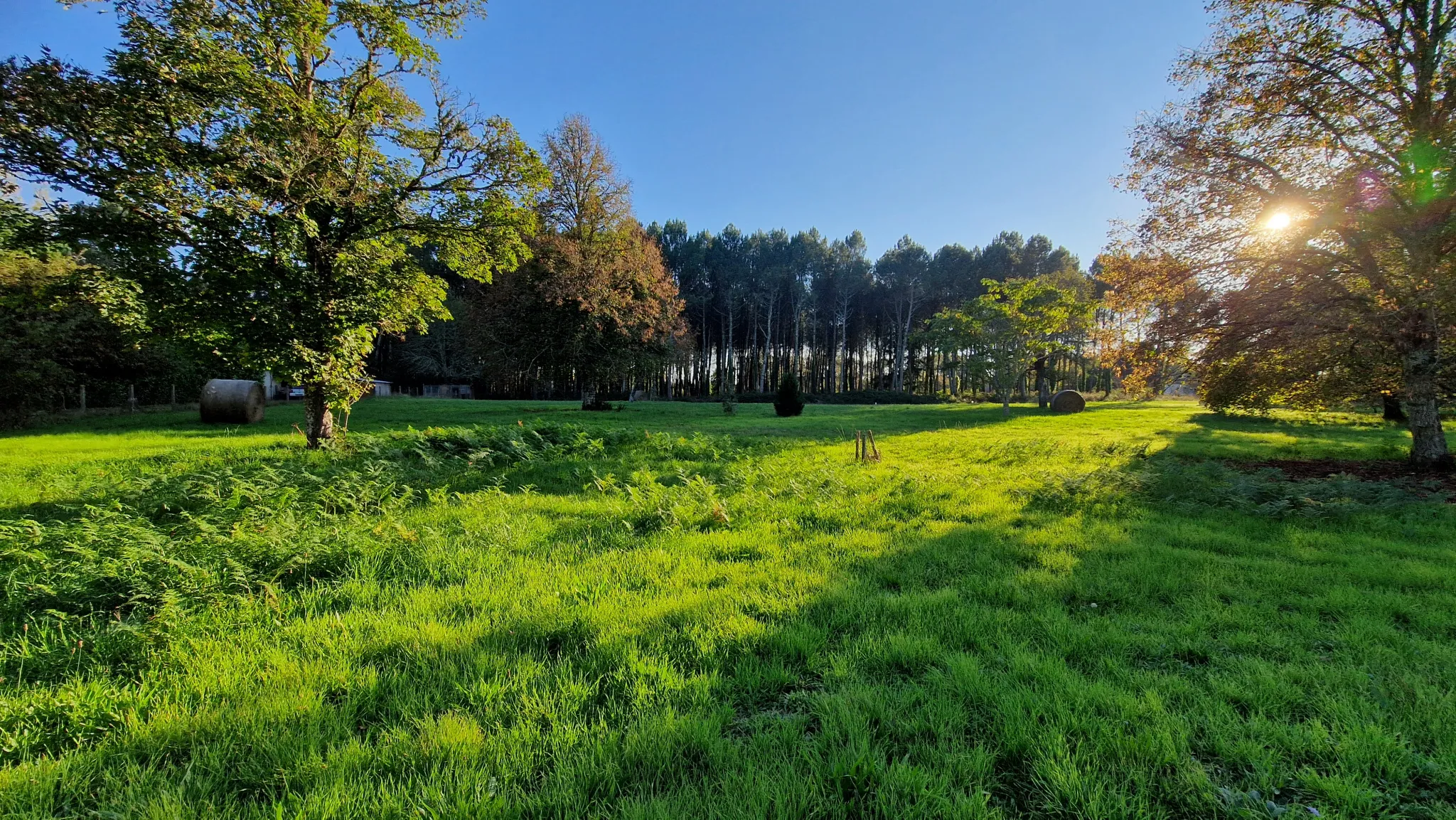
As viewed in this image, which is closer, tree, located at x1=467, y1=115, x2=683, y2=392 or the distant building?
tree, located at x1=467, y1=115, x2=683, y2=392

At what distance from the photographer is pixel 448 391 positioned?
4938cm

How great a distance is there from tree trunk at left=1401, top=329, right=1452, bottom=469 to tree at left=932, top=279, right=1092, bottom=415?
649 inches

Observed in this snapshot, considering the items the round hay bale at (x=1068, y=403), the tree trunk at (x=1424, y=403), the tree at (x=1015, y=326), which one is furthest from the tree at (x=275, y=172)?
the round hay bale at (x=1068, y=403)

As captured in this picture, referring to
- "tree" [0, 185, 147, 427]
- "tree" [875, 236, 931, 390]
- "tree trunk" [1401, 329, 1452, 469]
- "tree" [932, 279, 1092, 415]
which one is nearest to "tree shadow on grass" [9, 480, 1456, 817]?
"tree trunk" [1401, 329, 1452, 469]

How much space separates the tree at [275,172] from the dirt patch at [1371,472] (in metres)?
14.7

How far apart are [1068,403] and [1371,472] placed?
21226 millimetres

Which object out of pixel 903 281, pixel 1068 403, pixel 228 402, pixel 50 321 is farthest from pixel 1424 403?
pixel 903 281

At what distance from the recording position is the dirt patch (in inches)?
271

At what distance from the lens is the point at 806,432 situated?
15953 millimetres

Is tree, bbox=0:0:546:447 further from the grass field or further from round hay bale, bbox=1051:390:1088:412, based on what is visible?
round hay bale, bbox=1051:390:1088:412

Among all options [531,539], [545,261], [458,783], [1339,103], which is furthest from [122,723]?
[545,261]

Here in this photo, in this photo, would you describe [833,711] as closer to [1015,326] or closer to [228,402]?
[228,402]

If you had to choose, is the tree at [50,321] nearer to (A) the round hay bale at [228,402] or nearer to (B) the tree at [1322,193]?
(A) the round hay bale at [228,402]

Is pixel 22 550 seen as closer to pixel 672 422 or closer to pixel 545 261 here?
pixel 672 422
